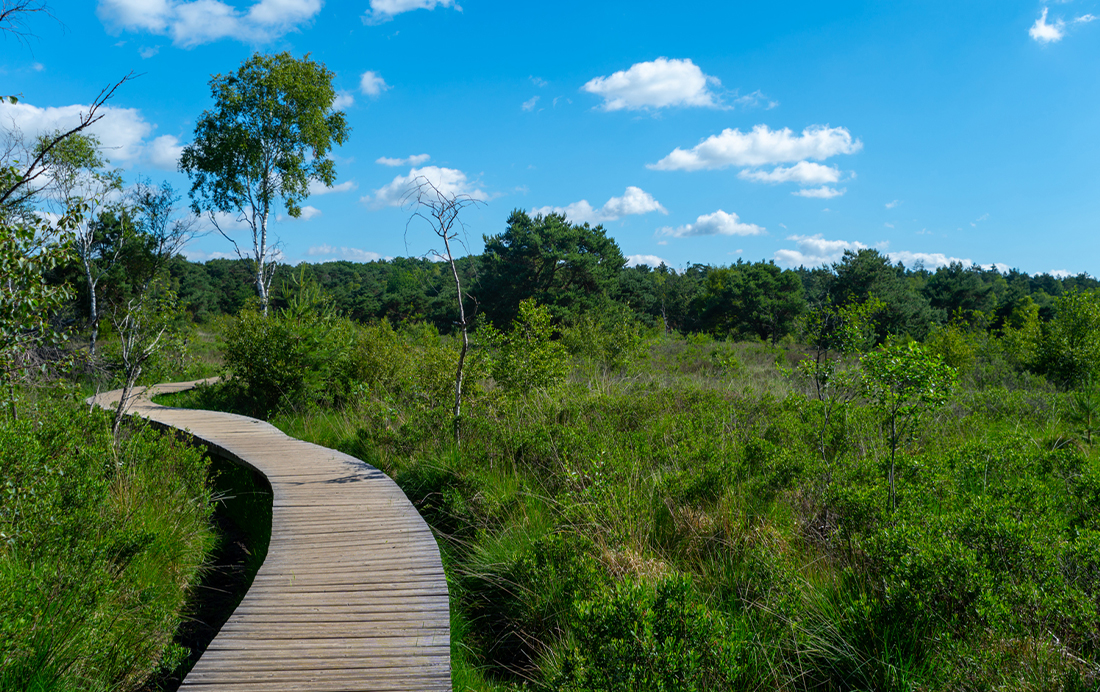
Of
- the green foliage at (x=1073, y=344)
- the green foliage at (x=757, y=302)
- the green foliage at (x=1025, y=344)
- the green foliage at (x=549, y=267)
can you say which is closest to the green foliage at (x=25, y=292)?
the green foliage at (x=1073, y=344)

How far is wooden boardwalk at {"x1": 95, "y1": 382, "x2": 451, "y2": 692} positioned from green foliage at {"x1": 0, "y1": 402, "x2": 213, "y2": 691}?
0.66 meters

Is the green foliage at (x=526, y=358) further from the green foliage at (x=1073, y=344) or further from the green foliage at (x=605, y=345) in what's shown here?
the green foliage at (x=1073, y=344)

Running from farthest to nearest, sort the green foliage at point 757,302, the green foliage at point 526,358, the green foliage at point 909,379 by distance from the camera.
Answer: the green foliage at point 757,302, the green foliage at point 526,358, the green foliage at point 909,379

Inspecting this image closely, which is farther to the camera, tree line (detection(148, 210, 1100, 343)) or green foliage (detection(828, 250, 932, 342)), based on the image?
green foliage (detection(828, 250, 932, 342))

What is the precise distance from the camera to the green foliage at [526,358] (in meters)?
8.47

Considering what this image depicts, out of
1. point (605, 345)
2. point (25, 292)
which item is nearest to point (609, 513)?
point (25, 292)

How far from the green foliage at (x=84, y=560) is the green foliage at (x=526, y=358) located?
413cm

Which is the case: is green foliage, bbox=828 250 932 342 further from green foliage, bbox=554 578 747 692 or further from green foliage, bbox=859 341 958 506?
green foliage, bbox=554 578 747 692

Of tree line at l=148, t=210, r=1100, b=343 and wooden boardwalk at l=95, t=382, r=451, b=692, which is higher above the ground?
tree line at l=148, t=210, r=1100, b=343

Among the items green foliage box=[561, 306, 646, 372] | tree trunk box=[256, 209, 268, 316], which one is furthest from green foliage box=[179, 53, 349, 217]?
green foliage box=[561, 306, 646, 372]

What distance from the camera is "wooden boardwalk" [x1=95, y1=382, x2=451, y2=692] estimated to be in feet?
9.98

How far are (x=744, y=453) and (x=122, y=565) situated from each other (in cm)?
509

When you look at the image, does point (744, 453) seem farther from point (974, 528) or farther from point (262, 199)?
point (262, 199)

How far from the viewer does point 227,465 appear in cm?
845
